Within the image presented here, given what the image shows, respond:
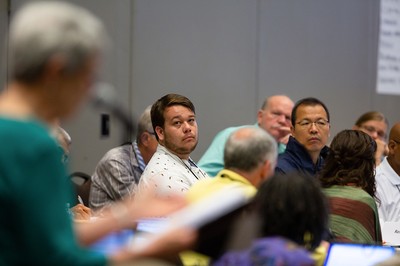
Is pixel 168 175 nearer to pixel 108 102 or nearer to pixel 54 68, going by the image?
pixel 108 102

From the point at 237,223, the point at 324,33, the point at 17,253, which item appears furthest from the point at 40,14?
the point at 324,33

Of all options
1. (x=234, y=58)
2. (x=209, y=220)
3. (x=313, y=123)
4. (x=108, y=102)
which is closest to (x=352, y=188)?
(x=313, y=123)

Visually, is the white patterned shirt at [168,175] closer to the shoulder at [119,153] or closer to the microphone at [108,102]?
the shoulder at [119,153]

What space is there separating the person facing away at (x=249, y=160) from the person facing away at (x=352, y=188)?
1298 millimetres

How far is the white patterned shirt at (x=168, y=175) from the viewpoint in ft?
15.2

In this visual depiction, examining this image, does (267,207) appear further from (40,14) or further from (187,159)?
(187,159)

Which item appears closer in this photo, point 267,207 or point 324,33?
point 267,207

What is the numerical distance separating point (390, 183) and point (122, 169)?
1746mm

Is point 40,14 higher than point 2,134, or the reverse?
point 40,14

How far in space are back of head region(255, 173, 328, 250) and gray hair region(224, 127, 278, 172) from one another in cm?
28

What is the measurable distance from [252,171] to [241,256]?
32.1 inches

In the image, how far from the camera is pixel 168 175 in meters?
4.70

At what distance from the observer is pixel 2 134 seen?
70.7 inches

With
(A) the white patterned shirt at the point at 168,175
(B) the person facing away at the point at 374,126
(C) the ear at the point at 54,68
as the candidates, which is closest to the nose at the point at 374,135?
(B) the person facing away at the point at 374,126
